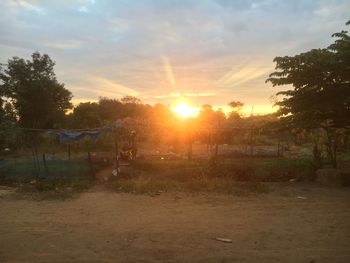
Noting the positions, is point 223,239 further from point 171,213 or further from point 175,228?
point 171,213

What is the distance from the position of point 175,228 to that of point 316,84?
7.66 m

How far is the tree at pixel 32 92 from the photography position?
115 feet

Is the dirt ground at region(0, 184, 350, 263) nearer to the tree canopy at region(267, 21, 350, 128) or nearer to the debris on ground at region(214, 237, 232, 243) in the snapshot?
the debris on ground at region(214, 237, 232, 243)

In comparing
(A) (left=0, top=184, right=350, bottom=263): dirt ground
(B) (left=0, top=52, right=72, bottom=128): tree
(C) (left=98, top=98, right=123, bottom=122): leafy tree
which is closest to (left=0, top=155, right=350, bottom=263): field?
(A) (left=0, top=184, right=350, bottom=263): dirt ground

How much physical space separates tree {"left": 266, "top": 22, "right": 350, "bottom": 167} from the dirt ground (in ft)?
9.79

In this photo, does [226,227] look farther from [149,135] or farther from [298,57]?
[149,135]

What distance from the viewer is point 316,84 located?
13195mm

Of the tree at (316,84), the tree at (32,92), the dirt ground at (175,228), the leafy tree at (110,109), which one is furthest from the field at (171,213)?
the leafy tree at (110,109)

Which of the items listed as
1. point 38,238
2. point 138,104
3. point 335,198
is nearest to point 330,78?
point 335,198

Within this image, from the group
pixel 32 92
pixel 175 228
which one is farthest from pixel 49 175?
pixel 32 92

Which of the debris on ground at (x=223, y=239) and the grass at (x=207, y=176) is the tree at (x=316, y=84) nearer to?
the grass at (x=207, y=176)

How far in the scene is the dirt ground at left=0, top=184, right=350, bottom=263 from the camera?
254 inches

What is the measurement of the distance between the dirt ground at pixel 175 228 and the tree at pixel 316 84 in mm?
2983

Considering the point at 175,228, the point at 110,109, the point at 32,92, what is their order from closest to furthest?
the point at 175,228 < the point at 32,92 < the point at 110,109
